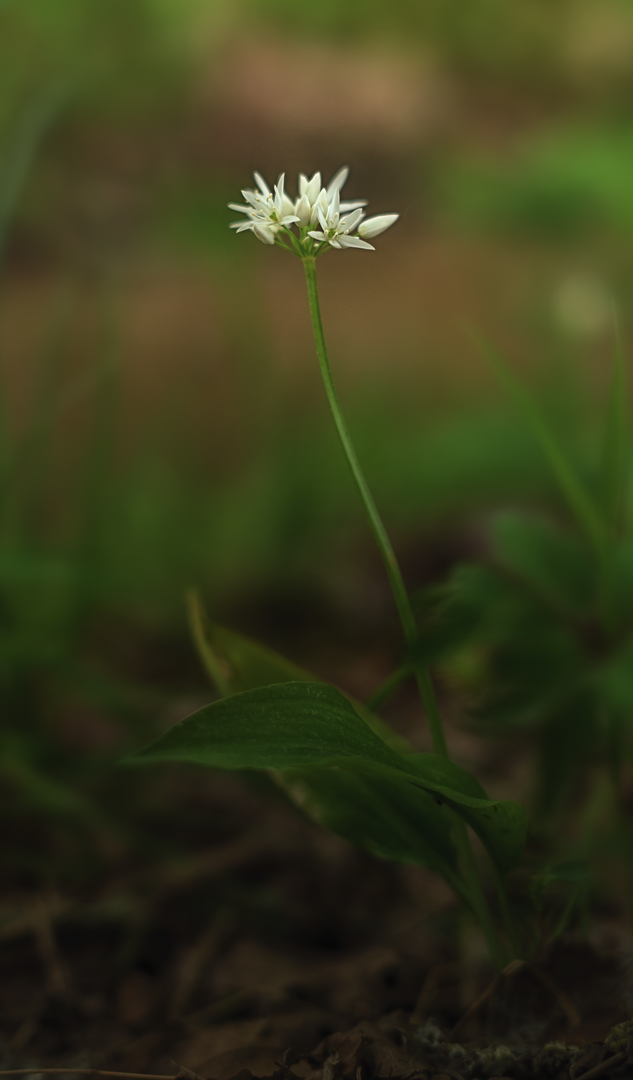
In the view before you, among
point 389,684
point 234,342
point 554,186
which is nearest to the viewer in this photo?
point 389,684

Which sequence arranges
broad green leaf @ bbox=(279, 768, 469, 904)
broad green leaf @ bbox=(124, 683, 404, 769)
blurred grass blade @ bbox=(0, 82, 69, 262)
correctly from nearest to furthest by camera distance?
broad green leaf @ bbox=(124, 683, 404, 769), broad green leaf @ bbox=(279, 768, 469, 904), blurred grass blade @ bbox=(0, 82, 69, 262)

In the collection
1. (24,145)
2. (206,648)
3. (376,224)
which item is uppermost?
(24,145)

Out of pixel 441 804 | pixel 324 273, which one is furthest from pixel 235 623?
pixel 324 273

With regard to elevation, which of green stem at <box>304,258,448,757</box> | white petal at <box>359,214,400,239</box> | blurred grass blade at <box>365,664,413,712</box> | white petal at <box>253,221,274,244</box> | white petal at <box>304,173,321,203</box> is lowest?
blurred grass blade at <box>365,664,413,712</box>

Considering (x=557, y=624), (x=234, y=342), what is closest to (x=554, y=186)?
(x=234, y=342)

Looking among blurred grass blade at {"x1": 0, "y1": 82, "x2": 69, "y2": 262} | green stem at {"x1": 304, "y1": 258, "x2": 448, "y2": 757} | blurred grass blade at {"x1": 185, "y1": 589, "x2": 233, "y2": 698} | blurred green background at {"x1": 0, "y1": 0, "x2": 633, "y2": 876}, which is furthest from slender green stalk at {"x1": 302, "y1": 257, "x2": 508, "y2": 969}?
blurred grass blade at {"x1": 0, "y1": 82, "x2": 69, "y2": 262}

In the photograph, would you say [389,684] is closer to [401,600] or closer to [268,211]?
[401,600]

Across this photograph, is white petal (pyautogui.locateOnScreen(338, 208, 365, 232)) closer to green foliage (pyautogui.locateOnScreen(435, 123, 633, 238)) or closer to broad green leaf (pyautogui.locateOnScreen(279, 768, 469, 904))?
broad green leaf (pyautogui.locateOnScreen(279, 768, 469, 904))
